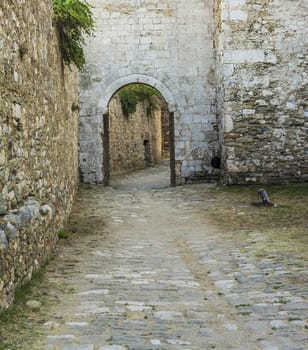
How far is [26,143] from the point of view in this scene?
426 centimetres

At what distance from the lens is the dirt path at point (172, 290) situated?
9.67ft

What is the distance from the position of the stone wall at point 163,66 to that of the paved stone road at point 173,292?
5.02 metres

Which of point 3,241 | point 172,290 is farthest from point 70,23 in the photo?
point 3,241

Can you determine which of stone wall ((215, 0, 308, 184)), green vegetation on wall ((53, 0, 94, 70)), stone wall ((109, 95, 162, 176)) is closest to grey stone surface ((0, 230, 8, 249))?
green vegetation on wall ((53, 0, 94, 70))

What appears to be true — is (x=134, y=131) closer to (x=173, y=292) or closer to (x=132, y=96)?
(x=132, y=96)

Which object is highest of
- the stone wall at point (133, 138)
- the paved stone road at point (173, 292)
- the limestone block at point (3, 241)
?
the stone wall at point (133, 138)

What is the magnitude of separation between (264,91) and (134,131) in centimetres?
936

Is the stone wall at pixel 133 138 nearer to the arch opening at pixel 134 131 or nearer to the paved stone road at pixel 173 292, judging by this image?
the arch opening at pixel 134 131

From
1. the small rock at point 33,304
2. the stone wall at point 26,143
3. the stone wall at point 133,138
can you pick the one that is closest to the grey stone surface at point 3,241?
the stone wall at point 26,143

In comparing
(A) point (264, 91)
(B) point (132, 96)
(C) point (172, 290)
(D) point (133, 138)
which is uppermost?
(B) point (132, 96)

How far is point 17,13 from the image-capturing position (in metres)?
3.97

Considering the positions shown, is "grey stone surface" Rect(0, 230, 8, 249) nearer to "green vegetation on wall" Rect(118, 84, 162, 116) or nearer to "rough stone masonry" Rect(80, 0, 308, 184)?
"rough stone masonry" Rect(80, 0, 308, 184)

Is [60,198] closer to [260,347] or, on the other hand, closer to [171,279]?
[171,279]

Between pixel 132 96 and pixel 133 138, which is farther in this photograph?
pixel 133 138
